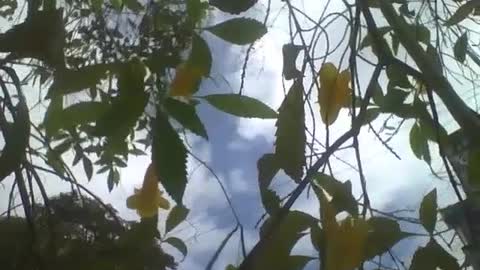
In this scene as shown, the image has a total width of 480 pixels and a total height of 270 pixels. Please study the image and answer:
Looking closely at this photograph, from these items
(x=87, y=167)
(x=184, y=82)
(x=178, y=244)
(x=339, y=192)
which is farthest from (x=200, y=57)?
(x=87, y=167)

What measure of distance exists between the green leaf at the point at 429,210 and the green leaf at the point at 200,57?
0.64 feet

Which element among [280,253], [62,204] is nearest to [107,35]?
[62,204]

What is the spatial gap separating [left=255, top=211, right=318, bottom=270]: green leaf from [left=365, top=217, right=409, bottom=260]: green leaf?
46 millimetres

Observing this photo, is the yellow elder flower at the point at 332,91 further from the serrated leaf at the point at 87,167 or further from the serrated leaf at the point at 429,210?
the serrated leaf at the point at 87,167

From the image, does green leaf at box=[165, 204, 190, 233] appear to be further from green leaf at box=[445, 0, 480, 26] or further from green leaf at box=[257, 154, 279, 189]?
green leaf at box=[445, 0, 480, 26]

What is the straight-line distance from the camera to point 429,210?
551mm

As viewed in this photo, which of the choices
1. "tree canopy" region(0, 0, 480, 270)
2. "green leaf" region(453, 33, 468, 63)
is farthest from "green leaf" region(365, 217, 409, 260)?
"green leaf" region(453, 33, 468, 63)

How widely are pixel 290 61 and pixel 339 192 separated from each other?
0.43 ft

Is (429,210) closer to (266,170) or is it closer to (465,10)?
(266,170)

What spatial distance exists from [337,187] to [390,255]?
105 millimetres

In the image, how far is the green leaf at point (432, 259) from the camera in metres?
0.52

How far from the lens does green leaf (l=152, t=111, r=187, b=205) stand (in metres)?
0.46

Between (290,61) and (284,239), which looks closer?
(284,239)

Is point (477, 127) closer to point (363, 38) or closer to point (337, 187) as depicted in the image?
point (337, 187)
